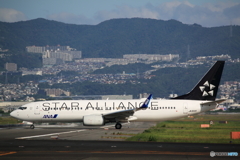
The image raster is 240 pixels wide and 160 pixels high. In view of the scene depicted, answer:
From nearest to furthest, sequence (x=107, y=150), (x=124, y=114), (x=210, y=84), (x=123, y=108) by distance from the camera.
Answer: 1. (x=107, y=150)
2. (x=124, y=114)
3. (x=210, y=84)
4. (x=123, y=108)

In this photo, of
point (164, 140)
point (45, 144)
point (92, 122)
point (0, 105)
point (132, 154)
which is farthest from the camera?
point (0, 105)

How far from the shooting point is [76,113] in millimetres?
47781

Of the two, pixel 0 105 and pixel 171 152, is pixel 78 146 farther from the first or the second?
pixel 0 105

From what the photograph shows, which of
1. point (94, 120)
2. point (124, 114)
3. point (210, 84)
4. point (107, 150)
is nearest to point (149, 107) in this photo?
point (124, 114)

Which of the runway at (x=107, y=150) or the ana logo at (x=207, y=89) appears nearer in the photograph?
the runway at (x=107, y=150)

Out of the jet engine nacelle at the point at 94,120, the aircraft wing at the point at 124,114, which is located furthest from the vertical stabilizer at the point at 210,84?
the jet engine nacelle at the point at 94,120

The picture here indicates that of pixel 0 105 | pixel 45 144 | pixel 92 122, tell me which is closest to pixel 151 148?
pixel 45 144

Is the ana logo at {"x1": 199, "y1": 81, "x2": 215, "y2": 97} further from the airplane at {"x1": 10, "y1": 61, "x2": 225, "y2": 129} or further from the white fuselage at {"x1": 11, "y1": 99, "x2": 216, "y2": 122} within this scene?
the white fuselage at {"x1": 11, "y1": 99, "x2": 216, "y2": 122}

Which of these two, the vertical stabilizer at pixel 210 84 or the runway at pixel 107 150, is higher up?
the vertical stabilizer at pixel 210 84

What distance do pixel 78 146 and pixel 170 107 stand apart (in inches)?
811

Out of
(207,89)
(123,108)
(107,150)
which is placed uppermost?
(207,89)

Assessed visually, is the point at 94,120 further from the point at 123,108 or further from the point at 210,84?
the point at 210,84

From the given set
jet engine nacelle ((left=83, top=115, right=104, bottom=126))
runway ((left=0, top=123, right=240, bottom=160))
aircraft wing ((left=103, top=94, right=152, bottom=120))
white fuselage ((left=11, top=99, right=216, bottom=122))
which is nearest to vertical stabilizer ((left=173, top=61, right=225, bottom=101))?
white fuselage ((left=11, top=99, right=216, bottom=122))

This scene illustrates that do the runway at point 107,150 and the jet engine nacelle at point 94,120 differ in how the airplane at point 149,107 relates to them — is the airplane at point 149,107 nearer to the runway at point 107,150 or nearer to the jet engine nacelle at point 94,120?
the jet engine nacelle at point 94,120
